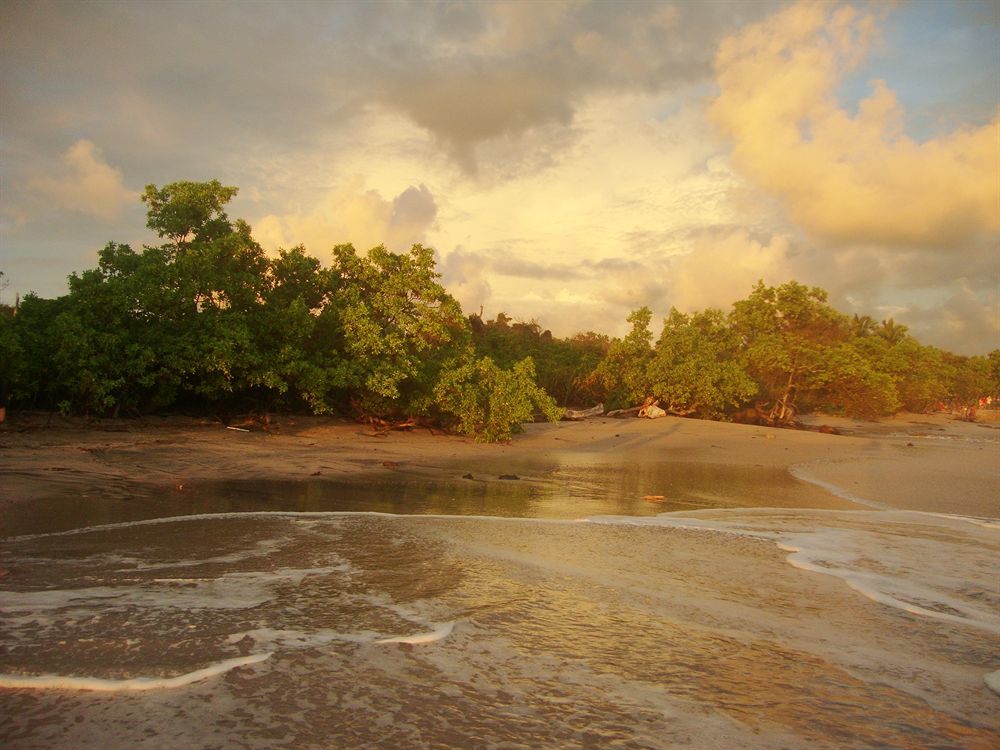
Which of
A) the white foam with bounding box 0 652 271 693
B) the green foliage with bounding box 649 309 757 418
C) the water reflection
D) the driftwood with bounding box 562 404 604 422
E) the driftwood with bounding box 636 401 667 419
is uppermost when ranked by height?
the green foliage with bounding box 649 309 757 418

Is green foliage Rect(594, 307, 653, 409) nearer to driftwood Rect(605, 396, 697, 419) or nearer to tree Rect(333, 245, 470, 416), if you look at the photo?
driftwood Rect(605, 396, 697, 419)

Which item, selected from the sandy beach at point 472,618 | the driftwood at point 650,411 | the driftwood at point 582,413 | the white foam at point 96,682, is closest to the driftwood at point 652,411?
the driftwood at point 650,411

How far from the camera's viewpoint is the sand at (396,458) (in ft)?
35.1

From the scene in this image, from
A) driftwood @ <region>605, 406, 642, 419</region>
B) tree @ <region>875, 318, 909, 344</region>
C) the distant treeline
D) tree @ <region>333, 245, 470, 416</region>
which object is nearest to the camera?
the distant treeline

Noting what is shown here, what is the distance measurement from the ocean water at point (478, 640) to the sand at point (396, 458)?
2984mm

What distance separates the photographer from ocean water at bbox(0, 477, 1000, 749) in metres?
3.01

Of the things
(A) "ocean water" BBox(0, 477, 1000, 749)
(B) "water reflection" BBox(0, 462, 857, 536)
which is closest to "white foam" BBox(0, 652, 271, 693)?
(A) "ocean water" BBox(0, 477, 1000, 749)

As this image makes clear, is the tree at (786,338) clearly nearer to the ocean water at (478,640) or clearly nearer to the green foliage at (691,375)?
the green foliage at (691,375)

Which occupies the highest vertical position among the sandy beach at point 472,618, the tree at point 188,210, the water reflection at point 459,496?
the tree at point 188,210

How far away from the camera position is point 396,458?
1573 cm

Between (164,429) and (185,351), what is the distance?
2.13m

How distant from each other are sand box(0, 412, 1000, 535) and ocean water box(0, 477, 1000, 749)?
2984 millimetres

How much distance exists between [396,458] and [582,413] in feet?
55.7

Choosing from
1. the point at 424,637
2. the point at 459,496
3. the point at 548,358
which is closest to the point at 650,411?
the point at 548,358
